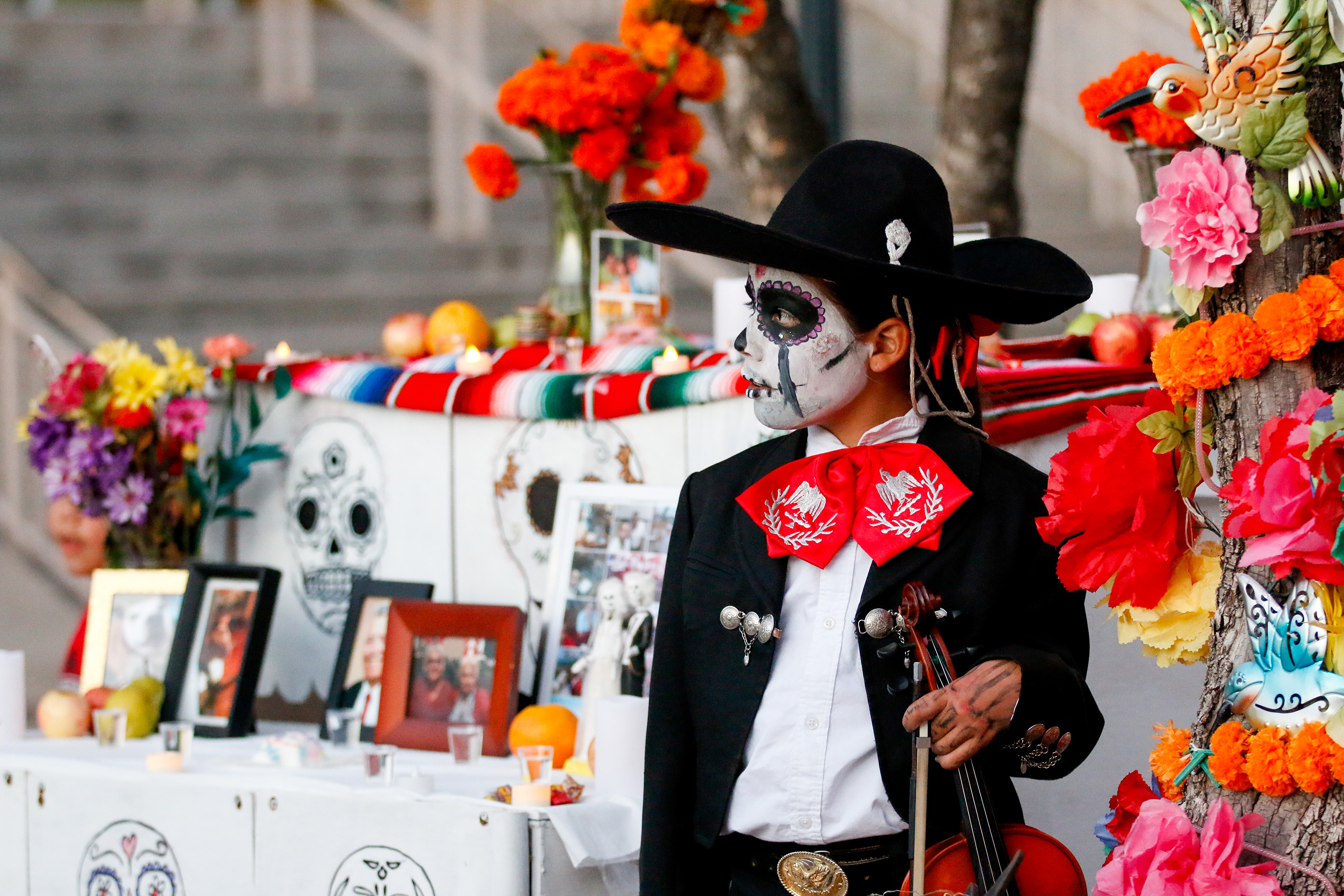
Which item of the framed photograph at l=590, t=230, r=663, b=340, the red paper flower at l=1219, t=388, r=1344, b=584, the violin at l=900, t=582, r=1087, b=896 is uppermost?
the framed photograph at l=590, t=230, r=663, b=340

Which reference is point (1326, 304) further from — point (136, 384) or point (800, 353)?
point (136, 384)

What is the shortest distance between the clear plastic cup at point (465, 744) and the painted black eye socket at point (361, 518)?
0.63 m

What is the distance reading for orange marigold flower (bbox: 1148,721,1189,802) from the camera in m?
1.71

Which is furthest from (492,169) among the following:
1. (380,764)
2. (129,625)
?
(380,764)

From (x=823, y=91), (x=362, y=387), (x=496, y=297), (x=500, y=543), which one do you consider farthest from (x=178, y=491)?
(x=496, y=297)

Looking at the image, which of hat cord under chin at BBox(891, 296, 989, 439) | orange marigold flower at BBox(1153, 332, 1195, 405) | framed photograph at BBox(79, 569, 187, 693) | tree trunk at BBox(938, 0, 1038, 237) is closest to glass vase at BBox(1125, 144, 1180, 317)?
hat cord under chin at BBox(891, 296, 989, 439)

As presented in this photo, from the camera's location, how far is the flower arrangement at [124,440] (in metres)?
3.30

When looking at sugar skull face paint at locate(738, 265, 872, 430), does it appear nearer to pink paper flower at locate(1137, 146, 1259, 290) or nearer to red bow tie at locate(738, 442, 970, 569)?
red bow tie at locate(738, 442, 970, 569)

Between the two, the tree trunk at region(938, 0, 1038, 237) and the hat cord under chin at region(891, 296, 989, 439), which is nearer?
the hat cord under chin at region(891, 296, 989, 439)

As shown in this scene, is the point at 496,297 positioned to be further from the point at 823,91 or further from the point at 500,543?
the point at 500,543

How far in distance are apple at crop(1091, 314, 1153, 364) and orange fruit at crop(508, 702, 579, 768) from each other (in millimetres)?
1141

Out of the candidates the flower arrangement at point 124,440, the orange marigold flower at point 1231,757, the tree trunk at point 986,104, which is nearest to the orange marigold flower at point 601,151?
the flower arrangement at point 124,440

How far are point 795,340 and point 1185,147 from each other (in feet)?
3.90

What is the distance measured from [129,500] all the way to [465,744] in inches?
41.2
